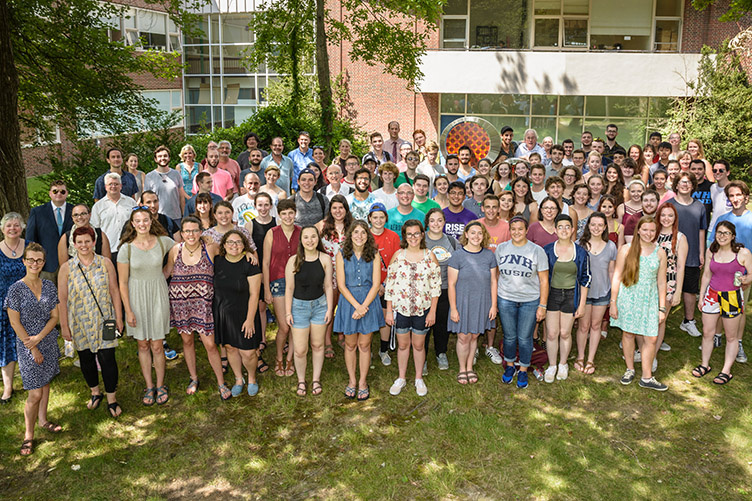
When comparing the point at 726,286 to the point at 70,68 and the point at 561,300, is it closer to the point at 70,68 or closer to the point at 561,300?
the point at 561,300

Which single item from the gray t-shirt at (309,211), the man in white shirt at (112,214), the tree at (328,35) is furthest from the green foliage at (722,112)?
the man in white shirt at (112,214)

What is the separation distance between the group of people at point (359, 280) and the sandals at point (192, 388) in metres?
0.02

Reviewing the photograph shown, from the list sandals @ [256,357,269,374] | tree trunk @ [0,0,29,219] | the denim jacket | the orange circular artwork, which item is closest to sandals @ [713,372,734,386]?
the denim jacket

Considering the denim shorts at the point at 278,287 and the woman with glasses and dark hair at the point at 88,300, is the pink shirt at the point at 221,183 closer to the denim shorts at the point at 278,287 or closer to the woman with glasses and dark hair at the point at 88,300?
the denim shorts at the point at 278,287

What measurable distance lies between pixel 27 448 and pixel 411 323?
3.86m

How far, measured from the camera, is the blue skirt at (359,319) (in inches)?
243

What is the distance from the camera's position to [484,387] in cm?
652

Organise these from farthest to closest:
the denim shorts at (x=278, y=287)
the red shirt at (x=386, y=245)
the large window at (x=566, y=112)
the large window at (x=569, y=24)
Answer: the large window at (x=566, y=112) < the large window at (x=569, y=24) < the red shirt at (x=386, y=245) < the denim shorts at (x=278, y=287)

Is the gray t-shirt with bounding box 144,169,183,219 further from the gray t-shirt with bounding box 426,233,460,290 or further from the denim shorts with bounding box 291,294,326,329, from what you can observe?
the gray t-shirt with bounding box 426,233,460,290

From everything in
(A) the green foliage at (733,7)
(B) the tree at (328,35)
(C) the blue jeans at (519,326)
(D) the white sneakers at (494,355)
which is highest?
(A) the green foliage at (733,7)

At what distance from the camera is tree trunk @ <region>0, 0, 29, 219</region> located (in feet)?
28.3

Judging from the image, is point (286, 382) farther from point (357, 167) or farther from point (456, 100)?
point (456, 100)

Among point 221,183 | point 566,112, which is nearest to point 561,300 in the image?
point 221,183

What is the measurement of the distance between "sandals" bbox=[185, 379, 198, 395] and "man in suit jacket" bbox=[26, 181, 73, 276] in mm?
2241
